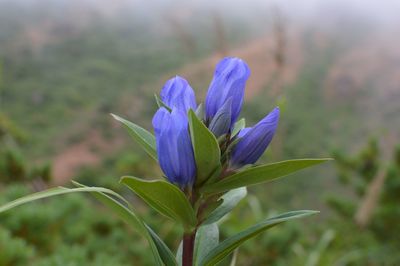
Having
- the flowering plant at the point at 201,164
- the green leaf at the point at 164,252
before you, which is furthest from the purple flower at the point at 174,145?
the green leaf at the point at 164,252

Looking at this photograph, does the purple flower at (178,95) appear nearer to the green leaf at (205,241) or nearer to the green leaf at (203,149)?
the green leaf at (203,149)

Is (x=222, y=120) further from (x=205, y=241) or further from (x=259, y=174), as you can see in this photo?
(x=205, y=241)

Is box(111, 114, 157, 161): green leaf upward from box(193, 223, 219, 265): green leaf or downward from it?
upward

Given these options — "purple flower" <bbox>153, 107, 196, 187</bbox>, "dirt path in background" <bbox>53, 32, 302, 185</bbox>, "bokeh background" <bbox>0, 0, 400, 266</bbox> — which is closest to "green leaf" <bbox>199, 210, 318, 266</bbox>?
"purple flower" <bbox>153, 107, 196, 187</bbox>

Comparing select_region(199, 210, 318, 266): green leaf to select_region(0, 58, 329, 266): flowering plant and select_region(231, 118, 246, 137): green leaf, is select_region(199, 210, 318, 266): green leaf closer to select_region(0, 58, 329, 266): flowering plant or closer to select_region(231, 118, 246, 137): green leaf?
select_region(0, 58, 329, 266): flowering plant

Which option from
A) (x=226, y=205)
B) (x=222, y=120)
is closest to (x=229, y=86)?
(x=222, y=120)

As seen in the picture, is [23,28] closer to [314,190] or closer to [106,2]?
[106,2]
